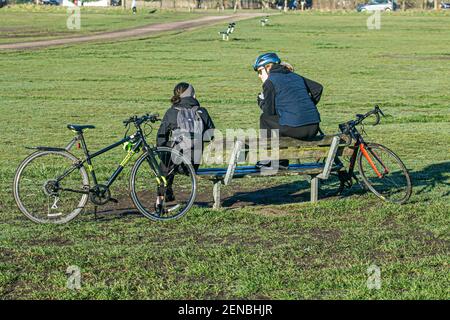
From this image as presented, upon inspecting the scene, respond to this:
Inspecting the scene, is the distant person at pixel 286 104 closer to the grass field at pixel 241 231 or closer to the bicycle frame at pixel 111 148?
the grass field at pixel 241 231

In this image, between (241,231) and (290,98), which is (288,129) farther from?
(241,231)

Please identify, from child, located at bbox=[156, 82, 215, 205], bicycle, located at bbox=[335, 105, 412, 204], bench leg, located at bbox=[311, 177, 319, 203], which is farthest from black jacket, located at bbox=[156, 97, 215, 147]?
bicycle, located at bbox=[335, 105, 412, 204]

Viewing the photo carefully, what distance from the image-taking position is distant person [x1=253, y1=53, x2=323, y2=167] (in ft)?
33.7

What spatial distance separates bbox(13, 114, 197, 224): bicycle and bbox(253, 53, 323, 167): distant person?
1146 millimetres

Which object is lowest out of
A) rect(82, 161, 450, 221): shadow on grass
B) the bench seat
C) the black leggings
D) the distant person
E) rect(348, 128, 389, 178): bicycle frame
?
rect(82, 161, 450, 221): shadow on grass

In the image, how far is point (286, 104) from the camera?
10.3m

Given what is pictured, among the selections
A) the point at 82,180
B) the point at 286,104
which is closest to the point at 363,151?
the point at 286,104

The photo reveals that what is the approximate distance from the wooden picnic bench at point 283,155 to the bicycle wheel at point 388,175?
0.96ft

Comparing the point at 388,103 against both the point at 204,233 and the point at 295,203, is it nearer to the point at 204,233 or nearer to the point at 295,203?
the point at 295,203

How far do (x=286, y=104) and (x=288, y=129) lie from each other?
0.93ft

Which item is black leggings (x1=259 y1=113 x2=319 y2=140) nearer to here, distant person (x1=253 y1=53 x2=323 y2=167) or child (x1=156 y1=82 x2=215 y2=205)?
distant person (x1=253 y1=53 x2=323 y2=167)

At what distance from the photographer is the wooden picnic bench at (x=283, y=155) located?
1005 cm
